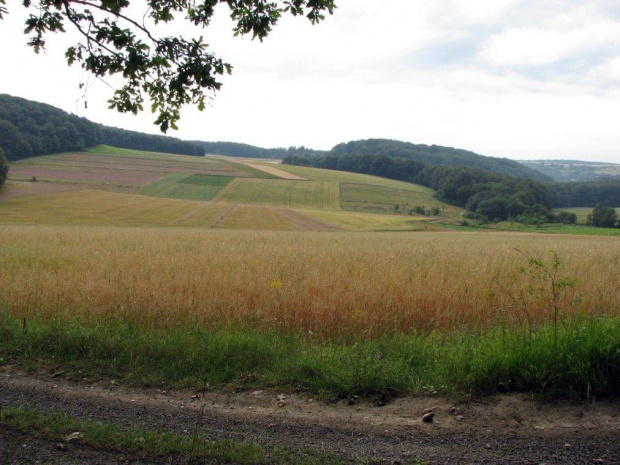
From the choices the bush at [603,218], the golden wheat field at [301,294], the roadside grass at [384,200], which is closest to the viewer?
the golden wheat field at [301,294]

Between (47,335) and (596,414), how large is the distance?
6.03m

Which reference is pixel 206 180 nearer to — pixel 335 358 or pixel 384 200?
pixel 384 200

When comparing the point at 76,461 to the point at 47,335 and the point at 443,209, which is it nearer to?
the point at 47,335

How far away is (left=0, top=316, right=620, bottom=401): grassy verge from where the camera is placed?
13.4ft

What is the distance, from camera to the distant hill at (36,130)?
3187 inches

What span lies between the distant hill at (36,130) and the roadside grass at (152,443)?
93.0 m

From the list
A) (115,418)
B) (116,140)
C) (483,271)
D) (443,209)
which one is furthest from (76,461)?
(116,140)

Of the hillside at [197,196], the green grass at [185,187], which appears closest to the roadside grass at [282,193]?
the hillside at [197,196]

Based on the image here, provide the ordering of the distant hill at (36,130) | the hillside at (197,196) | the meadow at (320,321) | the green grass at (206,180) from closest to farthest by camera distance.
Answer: the meadow at (320,321)
the hillside at (197,196)
the distant hill at (36,130)
the green grass at (206,180)

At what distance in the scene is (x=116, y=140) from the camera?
434ft

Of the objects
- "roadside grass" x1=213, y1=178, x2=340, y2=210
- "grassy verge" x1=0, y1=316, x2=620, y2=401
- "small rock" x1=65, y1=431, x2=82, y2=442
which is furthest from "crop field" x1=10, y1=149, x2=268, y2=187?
"small rock" x1=65, y1=431, x2=82, y2=442

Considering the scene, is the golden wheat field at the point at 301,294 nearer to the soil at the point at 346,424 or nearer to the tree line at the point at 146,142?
the soil at the point at 346,424

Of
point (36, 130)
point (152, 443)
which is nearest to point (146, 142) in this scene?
point (36, 130)

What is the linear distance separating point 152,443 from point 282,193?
8067 centimetres
